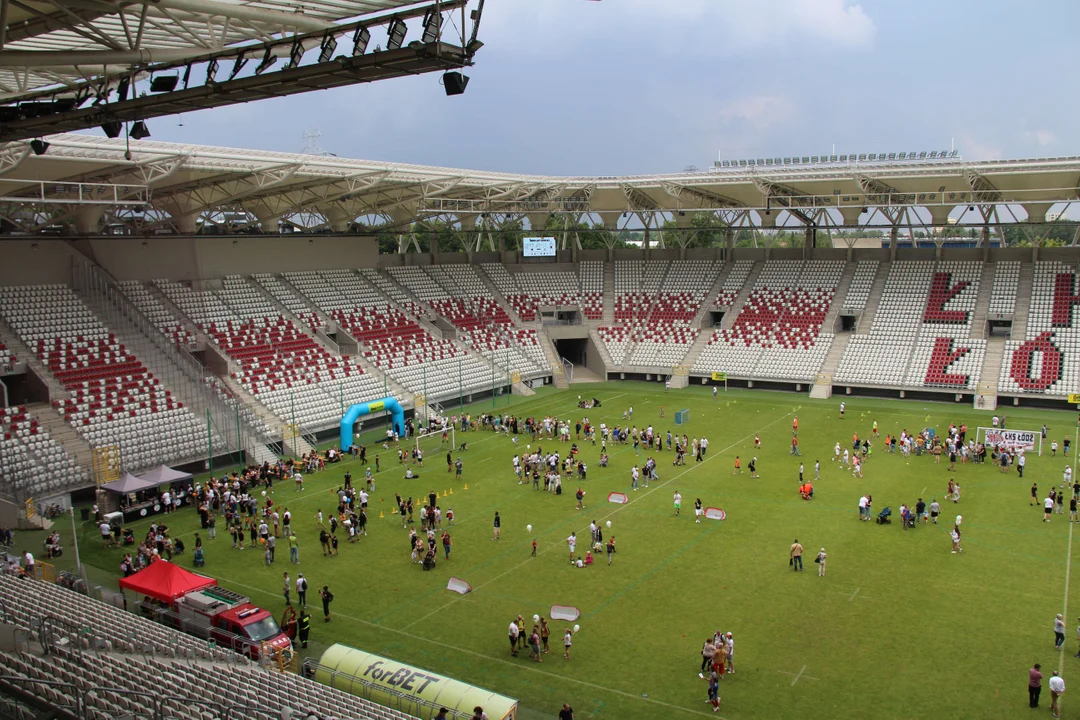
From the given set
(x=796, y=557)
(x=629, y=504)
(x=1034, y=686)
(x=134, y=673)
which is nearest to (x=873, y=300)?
(x=629, y=504)

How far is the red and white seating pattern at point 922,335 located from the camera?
47.9 metres

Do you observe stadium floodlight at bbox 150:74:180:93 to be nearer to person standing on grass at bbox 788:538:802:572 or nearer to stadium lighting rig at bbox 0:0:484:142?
stadium lighting rig at bbox 0:0:484:142

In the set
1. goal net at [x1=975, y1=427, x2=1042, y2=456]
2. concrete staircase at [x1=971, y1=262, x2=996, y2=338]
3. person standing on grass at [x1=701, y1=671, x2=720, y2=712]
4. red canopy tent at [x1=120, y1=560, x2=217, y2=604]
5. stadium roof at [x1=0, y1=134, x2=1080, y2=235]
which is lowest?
person standing on grass at [x1=701, y1=671, x2=720, y2=712]

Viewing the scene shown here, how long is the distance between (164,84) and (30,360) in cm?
2238

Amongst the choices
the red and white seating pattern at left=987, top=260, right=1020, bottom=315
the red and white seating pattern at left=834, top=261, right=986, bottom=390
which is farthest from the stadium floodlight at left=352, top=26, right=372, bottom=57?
the red and white seating pattern at left=987, top=260, right=1020, bottom=315

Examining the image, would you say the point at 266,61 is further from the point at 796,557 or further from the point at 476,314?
the point at 476,314

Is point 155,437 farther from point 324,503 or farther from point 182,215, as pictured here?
point 182,215

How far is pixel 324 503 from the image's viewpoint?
31531 mm

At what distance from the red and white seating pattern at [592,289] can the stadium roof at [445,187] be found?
435cm

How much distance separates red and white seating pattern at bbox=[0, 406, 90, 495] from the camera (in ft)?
98.4

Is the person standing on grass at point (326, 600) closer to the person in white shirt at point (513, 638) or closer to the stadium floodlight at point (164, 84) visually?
the person in white shirt at point (513, 638)

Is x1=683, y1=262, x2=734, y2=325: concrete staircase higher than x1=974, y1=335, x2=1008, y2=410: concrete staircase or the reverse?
higher

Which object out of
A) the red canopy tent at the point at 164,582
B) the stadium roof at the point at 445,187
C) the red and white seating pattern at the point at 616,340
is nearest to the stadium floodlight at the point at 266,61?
the red canopy tent at the point at 164,582

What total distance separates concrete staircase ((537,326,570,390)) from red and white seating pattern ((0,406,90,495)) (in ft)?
97.3
